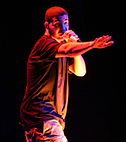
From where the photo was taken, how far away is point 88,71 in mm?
4055

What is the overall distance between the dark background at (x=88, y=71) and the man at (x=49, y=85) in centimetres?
152

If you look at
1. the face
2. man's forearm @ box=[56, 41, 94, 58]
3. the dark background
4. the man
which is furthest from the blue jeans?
the dark background

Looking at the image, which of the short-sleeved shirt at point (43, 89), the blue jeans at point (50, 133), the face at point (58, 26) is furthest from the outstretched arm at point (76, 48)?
the blue jeans at point (50, 133)

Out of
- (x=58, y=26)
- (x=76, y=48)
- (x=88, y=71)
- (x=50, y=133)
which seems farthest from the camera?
(x=88, y=71)

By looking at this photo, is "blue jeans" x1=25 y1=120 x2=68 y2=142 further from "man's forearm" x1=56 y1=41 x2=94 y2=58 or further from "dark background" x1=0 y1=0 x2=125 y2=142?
"dark background" x1=0 y1=0 x2=125 y2=142

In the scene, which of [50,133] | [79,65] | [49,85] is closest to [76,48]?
[49,85]

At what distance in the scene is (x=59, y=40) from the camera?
2404 millimetres

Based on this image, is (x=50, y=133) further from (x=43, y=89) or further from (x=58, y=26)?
(x=58, y=26)

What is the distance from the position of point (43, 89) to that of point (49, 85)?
0.19ft

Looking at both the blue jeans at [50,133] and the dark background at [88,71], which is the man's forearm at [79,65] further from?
the dark background at [88,71]

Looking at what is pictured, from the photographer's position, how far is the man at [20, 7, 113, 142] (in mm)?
2138

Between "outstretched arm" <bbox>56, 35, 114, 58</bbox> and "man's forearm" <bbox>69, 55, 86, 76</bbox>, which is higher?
"outstretched arm" <bbox>56, 35, 114, 58</bbox>

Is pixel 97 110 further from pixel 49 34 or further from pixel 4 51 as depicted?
pixel 49 34

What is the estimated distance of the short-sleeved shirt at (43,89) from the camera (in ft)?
7.16
